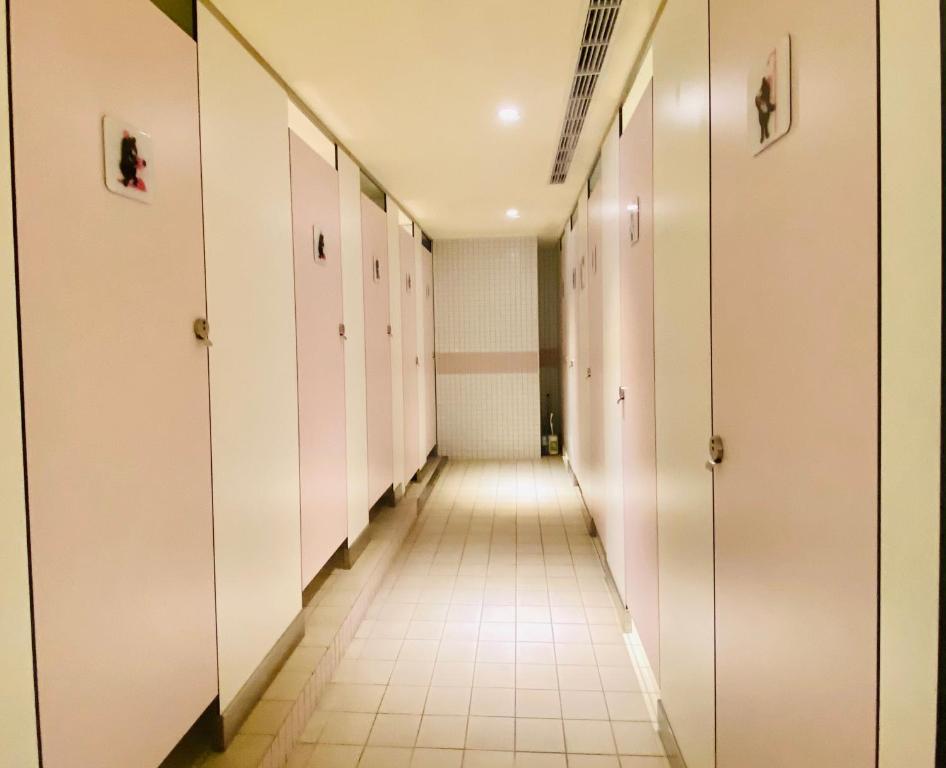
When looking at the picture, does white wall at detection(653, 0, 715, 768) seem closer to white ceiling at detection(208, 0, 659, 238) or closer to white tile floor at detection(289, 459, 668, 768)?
white tile floor at detection(289, 459, 668, 768)

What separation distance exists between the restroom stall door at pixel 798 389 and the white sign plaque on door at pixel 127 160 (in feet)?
4.87

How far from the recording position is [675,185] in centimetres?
189

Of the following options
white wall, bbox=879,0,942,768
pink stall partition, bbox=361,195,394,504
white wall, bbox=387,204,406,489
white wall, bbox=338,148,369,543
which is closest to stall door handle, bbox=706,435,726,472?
white wall, bbox=879,0,942,768

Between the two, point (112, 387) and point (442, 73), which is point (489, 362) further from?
point (112, 387)

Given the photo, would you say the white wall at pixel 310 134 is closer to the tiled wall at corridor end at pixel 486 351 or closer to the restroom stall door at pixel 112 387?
the restroom stall door at pixel 112 387

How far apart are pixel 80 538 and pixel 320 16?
193 centimetres

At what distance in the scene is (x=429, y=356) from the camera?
712cm

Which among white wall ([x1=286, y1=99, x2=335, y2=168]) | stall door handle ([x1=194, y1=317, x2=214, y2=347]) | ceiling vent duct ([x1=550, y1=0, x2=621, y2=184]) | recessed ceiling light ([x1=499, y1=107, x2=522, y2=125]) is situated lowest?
stall door handle ([x1=194, y1=317, x2=214, y2=347])

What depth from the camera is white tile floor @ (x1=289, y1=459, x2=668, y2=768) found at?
7.27 ft

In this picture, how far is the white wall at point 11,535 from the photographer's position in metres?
1.13

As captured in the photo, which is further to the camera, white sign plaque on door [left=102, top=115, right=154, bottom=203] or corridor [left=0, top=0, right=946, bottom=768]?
white sign plaque on door [left=102, top=115, right=154, bottom=203]

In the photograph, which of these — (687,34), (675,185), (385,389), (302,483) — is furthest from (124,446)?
(385,389)

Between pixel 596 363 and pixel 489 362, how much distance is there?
3.69 metres

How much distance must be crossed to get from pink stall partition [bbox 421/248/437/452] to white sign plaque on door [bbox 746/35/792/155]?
18.1ft
